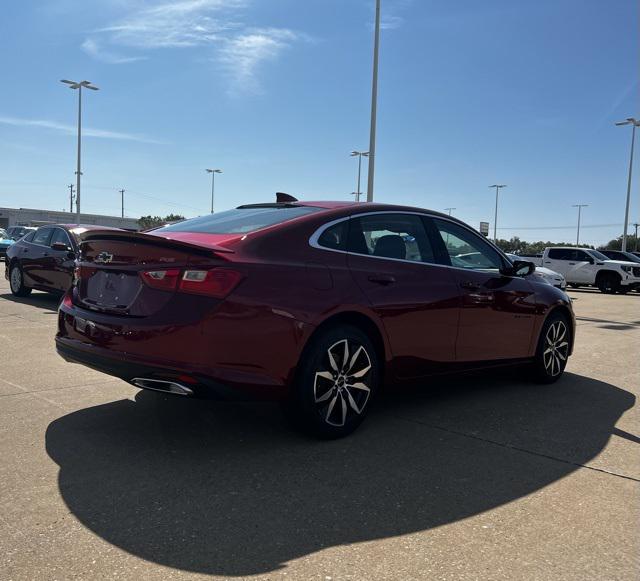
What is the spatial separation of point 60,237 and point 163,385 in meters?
8.71

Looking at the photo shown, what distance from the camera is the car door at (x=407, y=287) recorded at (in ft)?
13.8

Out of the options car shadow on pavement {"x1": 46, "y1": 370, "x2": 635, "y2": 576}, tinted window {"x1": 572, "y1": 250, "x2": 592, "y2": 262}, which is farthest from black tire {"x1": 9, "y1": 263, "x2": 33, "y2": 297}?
tinted window {"x1": 572, "y1": 250, "x2": 592, "y2": 262}

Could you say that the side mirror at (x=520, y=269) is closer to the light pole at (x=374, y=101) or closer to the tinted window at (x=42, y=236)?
the tinted window at (x=42, y=236)

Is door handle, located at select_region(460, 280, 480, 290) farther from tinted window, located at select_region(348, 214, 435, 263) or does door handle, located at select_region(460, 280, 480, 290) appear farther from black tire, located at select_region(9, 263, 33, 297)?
black tire, located at select_region(9, 263, 33, 297)

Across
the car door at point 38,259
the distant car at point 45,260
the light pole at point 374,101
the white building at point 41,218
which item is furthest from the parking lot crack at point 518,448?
the white building at point 41,218

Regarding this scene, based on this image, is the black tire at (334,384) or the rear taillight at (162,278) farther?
the black tire at (334,384)

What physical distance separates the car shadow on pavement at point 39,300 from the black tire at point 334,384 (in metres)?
7.68

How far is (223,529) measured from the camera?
2746 millimetres

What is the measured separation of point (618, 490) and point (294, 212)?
267 cm

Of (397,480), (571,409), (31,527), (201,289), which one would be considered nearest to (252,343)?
(201,289)

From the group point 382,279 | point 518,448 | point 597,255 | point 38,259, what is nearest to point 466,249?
point 382,279

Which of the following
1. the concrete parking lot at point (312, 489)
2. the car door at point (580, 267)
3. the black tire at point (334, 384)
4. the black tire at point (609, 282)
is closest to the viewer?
the concrete parking lot at point (312, 489)

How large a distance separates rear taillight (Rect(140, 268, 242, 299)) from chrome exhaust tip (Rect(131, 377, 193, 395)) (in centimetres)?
53

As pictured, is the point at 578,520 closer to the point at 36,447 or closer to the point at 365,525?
the point at 365,525
